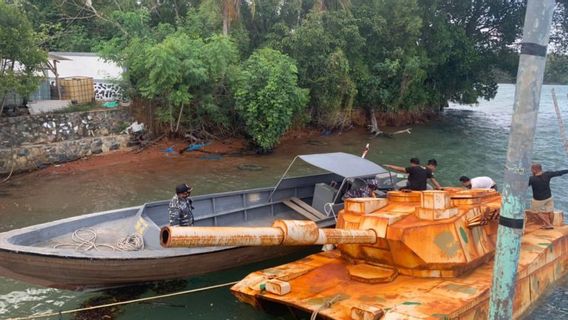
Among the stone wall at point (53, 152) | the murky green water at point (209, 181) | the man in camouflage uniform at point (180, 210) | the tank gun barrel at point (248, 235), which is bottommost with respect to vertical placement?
the murky green water at point (209, 181)

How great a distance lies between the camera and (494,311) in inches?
136

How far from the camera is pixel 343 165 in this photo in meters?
10.3

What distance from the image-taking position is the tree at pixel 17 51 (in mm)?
15047

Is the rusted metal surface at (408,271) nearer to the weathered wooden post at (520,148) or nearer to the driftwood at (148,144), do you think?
the weathered wooden post at (520,148)

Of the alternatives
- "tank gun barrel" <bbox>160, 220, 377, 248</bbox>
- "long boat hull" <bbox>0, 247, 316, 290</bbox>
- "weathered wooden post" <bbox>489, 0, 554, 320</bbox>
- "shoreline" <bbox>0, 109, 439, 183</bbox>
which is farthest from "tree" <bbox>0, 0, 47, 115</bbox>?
"weathered wooden post" <bbox>489, 0, 554, 320</bbox>

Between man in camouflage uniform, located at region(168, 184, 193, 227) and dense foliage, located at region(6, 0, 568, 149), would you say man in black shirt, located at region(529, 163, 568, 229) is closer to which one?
man in camouflage uniform, located at region(168, 184, 193, 227)

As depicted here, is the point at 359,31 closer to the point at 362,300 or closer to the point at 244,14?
the point at 244,14

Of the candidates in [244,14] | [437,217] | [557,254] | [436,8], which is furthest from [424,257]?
[436,8]

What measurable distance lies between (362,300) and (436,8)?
27.2 m

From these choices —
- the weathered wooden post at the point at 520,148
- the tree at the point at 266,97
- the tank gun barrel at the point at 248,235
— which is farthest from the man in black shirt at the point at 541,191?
the tree at the point at 266,97

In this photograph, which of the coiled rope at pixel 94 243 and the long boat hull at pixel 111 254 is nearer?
the long boat hull at pixel 111 254

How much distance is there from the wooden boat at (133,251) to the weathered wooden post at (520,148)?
19.1 feet

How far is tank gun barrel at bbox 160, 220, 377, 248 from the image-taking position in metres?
4.07

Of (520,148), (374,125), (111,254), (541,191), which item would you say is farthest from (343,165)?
(374,125)
